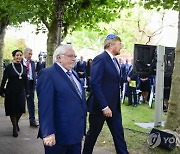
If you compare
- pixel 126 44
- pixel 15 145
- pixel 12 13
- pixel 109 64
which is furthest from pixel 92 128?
pixel 126 44

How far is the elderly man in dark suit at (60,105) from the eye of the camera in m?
3.71

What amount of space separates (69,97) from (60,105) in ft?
0.45

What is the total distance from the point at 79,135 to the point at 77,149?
22cm

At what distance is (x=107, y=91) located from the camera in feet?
16.7

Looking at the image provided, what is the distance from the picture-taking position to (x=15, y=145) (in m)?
6.55

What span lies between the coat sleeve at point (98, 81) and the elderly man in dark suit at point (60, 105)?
39.4 inches

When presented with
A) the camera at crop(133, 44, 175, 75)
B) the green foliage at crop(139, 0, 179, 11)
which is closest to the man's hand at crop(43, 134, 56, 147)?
the camera at crop(133, 44, 175, 75)

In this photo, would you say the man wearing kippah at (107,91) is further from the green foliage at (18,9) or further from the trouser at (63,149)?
the green foliage at (18,9)

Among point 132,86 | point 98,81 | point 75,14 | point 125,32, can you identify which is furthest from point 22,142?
point 125,32

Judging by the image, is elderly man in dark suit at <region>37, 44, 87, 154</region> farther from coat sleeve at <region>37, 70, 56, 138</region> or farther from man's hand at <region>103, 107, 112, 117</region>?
man's hand at <region>103, 107, 112, 117</region>

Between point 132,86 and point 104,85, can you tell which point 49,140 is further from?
point 132,86

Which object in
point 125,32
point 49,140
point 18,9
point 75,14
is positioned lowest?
point 49,140

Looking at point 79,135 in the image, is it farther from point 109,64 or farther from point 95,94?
point 109,64

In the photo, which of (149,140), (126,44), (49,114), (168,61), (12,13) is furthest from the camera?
(126,44)
